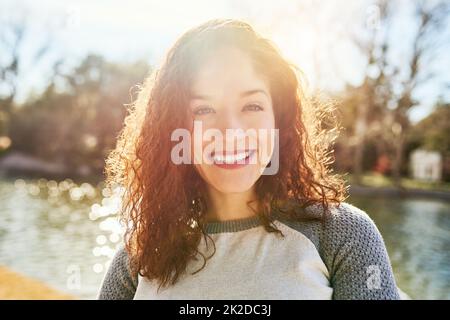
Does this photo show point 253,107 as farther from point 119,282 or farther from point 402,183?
point 402,183

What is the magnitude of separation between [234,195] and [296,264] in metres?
0.19

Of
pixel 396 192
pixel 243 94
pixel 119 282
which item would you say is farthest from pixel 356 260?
pixel 396 192

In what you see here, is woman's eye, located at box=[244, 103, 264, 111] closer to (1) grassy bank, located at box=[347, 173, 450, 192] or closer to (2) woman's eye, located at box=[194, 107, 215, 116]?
(2) woman's eye, located at box=[194, 107, 215, 116]

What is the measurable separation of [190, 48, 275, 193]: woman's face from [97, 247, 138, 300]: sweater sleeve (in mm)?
240

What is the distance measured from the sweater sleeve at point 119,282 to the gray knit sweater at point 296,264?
5cm

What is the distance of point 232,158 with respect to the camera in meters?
0.93

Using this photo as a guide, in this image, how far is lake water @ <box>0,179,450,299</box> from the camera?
3.94m

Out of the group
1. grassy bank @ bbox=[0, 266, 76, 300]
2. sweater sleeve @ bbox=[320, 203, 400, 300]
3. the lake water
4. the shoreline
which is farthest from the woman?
the shoreline

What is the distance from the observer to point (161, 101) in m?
1.00

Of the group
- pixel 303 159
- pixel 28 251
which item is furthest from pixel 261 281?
pixel 28 251

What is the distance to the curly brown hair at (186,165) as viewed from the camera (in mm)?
954

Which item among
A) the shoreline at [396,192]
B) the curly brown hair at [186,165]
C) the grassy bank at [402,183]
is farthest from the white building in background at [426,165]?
the curly brown hair at [186,165]
